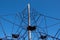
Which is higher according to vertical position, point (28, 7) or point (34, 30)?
point (28, 7)

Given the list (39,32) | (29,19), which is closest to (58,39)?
(39,32)

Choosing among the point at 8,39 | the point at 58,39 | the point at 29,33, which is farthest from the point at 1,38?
the point at 58,39

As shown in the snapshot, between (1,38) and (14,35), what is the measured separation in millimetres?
2835

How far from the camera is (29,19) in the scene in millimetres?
49625

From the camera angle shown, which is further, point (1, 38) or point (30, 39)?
point (1, 38)

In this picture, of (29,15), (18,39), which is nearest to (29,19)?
(29,15)

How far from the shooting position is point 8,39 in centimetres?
5003

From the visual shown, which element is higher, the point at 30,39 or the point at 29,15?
the point at 29,15

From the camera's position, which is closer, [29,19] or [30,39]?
[30,39]

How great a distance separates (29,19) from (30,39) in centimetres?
475

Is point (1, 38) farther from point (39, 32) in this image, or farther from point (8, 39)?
point (39, 32)

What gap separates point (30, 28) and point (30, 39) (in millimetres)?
3169

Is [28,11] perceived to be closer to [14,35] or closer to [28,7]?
[28,7]

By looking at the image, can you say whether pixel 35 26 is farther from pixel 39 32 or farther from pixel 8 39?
pixel 8 39
